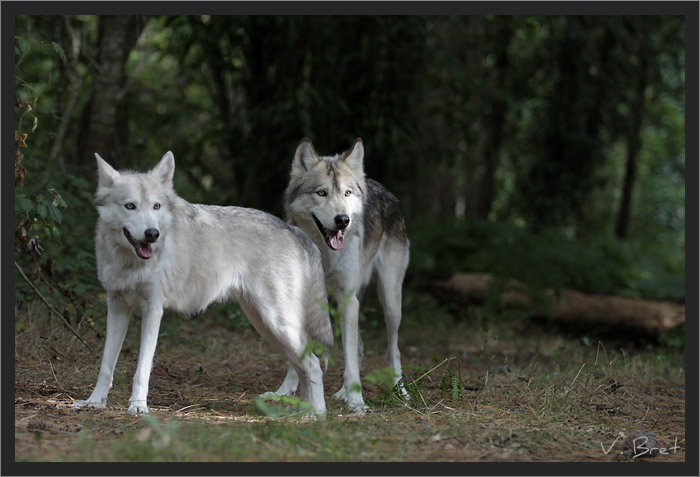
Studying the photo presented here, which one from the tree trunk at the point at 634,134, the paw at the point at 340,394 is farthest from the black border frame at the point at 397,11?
the tree trunk at the point at 634,134

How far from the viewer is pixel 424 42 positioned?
37.1ft

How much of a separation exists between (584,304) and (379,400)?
625 cm

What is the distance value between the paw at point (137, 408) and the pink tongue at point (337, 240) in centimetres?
201

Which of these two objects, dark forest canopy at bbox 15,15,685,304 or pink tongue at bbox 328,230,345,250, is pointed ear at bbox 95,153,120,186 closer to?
dark forest canopy at bbox 15,15,685,304

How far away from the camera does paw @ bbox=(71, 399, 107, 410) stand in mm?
5289

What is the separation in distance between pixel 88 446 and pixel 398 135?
7.75 meters

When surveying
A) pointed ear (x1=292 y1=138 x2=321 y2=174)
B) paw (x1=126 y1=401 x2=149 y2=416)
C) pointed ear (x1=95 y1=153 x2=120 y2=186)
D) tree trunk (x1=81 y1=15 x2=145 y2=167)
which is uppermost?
tree trunk (x1=81 y1=15 x2=145 y2=167)

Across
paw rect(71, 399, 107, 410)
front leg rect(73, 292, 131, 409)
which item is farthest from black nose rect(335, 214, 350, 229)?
paw rect(71, 399, 107, 410)

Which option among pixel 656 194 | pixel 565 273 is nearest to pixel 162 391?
pixel 565 273

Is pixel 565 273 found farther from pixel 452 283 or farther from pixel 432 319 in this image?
pixel 432 319

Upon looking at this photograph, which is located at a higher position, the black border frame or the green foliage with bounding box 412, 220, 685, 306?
the black border frame

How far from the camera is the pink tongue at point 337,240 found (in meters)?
6.24

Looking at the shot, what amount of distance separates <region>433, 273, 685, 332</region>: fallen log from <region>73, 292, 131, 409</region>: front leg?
695cm

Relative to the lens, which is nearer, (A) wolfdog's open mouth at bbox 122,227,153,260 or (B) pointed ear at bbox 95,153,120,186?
(A) wolfdog's open mouth at bbox 122,227,153,260
